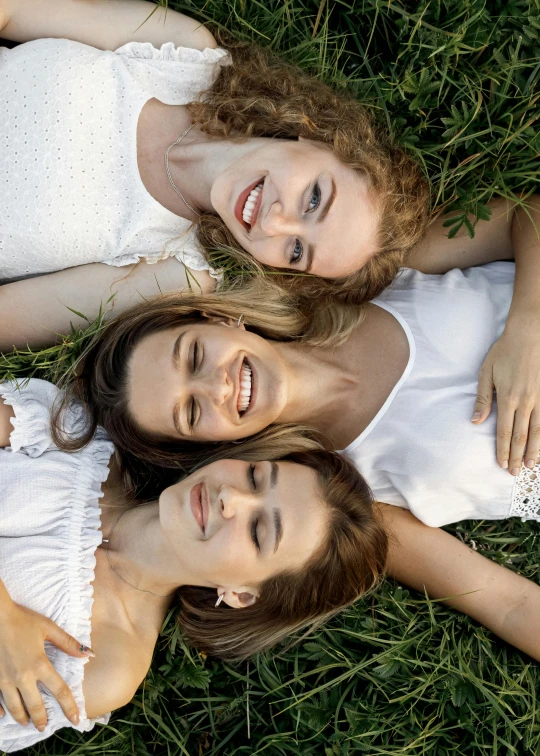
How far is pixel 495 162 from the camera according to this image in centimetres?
370

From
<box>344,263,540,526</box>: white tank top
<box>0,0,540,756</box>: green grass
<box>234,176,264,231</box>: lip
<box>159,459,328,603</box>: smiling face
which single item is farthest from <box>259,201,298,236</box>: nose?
<box>159,459,328,603</box>: smiling face

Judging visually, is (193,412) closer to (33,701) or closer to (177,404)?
(177,404)

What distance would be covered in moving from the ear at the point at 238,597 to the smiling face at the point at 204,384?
684 millimetres

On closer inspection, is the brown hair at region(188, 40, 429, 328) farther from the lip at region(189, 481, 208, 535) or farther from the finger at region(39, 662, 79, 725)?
the finger at region(39, 662, 79, 725)

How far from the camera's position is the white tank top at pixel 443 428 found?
11.1 feet

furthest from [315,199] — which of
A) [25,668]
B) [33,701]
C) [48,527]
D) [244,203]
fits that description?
[33,701]

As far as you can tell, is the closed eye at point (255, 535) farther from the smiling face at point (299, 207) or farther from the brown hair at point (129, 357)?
the smiling face at point (299, 207)

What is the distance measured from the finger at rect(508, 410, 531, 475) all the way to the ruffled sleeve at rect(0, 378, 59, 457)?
223 cm

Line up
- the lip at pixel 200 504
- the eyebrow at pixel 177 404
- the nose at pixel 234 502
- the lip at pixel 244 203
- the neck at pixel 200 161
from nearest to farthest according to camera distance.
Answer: the nose at pixel 234 502 < the lip at pixel 200 504 < the eyebrow at pixel 177 404 < the lip at pixel 244 203 < the neck at pixel 200 161

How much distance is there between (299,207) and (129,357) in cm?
104

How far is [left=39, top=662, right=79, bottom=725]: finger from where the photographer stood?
3.06 m

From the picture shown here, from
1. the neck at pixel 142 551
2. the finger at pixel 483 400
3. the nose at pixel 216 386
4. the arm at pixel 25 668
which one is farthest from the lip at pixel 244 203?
the arm at pixel 25 668

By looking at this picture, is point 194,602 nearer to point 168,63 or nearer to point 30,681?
point 30,681

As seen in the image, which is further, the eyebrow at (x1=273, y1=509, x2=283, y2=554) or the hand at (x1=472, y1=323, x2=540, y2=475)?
the hand at (x1=472, y1=323, x2=540, y2=475)
